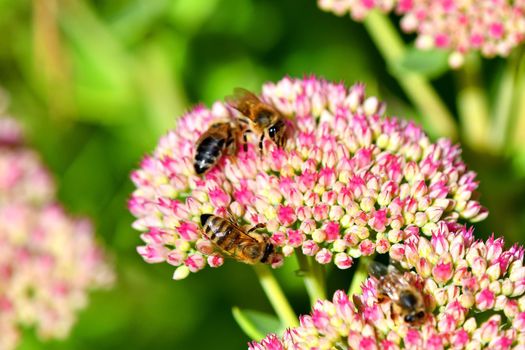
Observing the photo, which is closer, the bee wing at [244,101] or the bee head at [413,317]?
A: the bee head at [413,317]

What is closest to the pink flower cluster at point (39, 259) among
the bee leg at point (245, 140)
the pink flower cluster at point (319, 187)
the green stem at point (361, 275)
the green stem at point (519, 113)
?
the pink flower cluster at point (319, 187)

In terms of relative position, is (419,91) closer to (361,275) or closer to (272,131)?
(272,131)

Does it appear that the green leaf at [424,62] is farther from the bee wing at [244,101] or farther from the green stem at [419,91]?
the bee wing at [244,101]

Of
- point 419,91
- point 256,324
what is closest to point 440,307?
point 256,324

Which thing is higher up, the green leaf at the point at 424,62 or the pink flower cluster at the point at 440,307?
the green leaf at the point at 424,62

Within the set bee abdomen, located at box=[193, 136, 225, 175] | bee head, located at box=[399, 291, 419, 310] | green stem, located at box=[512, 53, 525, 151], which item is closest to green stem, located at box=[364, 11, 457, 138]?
green stem, located at box=[512, 53, 525, 151]

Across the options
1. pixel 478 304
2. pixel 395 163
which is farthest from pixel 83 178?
pixel 478 304
